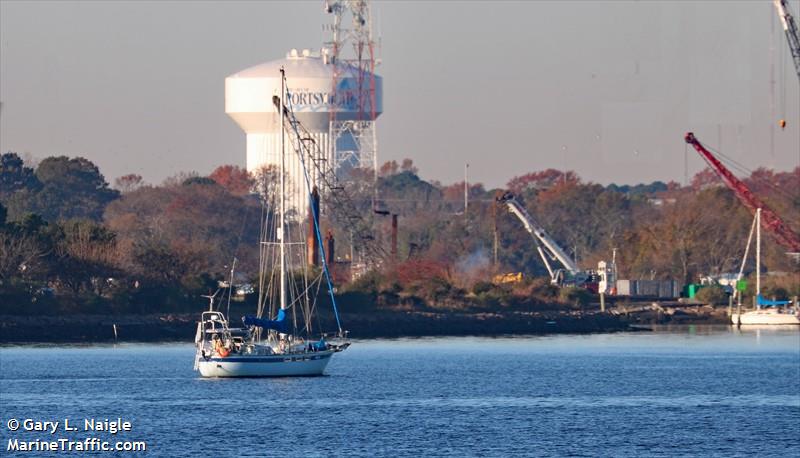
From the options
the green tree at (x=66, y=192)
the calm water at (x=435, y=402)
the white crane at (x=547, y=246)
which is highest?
the green tree at (x=66, y=192)

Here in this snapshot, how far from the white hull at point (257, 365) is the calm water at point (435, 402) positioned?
562 millimetres

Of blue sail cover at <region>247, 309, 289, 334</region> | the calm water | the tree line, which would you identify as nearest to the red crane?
the tree line

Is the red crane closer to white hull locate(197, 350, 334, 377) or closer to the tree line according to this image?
the tree line

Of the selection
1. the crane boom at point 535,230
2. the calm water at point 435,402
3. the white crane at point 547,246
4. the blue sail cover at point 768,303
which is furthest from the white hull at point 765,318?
the calm water at point 435,402

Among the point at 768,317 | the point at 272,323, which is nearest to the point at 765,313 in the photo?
the point at 768,317

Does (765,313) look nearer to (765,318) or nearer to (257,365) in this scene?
(765,318)

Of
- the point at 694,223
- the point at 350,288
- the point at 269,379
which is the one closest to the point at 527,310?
the point at 350,288

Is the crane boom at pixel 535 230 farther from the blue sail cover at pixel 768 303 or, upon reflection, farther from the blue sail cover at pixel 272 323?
the blue sail cover at pixel 272 323

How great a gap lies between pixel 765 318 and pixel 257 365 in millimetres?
77272

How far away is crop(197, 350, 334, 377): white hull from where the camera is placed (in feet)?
259

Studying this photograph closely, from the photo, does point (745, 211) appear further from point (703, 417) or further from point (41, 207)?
point (703, 417)

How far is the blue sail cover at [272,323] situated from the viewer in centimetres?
8006

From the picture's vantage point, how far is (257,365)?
3115 inches

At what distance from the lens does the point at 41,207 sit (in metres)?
184
